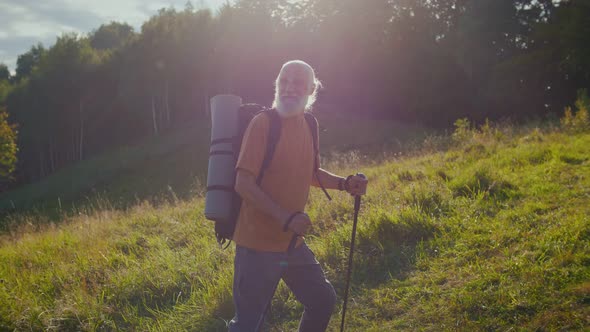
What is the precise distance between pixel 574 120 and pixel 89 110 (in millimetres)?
40422

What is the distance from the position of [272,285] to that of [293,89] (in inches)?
44.1

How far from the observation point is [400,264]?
183 inches

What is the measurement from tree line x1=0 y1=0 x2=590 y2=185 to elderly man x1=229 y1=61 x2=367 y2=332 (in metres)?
19.3

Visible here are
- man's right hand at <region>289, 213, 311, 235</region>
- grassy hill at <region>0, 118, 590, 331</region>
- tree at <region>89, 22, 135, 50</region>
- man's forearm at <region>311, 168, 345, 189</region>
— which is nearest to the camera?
man's right hand at <region>289, 213, 311, 235</region>

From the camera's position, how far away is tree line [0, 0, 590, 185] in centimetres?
2250

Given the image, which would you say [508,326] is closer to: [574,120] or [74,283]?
[74,283]

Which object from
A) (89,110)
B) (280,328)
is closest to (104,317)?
(280,328)

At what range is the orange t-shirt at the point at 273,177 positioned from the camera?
244 centimetres

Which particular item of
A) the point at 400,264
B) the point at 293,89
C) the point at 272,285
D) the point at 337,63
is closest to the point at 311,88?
the point at 293,89

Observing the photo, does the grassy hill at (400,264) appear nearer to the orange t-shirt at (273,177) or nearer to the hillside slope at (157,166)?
the orange t-shirt at (273,177)

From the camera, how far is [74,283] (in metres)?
5.52

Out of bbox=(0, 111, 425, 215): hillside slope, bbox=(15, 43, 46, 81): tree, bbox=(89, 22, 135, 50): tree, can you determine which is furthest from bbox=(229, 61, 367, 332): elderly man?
bbox=(15, 43, 46, 81): tree

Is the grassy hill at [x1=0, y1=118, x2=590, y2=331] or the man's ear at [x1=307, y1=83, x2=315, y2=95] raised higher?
the man's ear at [x1=307, y1=83, x2=315, y2=95]

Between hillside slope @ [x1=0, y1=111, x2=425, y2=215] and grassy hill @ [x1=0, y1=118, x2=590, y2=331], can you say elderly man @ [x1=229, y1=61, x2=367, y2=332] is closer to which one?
grassy hill @ [x1=0, y1=118, x2=590, y2=331]
